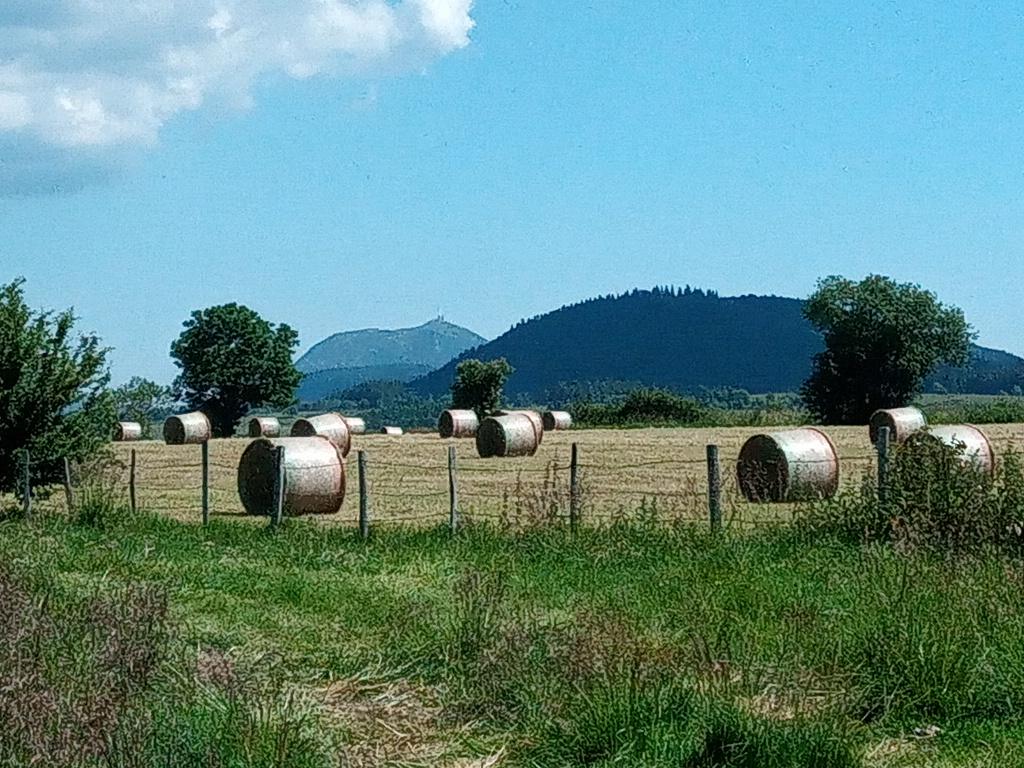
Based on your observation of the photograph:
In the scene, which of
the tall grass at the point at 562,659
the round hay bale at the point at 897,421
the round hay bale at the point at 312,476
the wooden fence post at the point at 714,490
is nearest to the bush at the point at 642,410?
the round hay bale at the point at 897,421

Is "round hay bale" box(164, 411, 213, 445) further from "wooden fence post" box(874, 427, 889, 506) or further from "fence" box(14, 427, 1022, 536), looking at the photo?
"wooden fence post" box(874, 427, 889, 506)

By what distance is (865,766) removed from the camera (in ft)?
22.0

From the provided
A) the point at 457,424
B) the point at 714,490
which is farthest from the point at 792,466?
the point at 457,424

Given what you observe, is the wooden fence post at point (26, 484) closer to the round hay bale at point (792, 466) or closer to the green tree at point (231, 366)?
the round hay bale at point (792, 466)

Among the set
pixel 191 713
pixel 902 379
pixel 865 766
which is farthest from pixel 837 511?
pixel 902 379

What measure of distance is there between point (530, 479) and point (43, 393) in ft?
38.1

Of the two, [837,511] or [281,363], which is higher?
[281,363]

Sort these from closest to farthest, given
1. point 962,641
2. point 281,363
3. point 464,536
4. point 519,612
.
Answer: point 962,641 → point 519,612 → point 464,536 → point 281,363

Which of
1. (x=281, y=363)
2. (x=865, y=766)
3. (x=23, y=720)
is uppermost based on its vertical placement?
(x=281, y=363)

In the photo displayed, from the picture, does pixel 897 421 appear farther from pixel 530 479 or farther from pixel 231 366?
pixel 231 366

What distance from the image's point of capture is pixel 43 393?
72.3 feet

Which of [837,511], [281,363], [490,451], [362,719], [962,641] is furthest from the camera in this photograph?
[281,363]

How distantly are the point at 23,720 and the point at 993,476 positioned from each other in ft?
33.4

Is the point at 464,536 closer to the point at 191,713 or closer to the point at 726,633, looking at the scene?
the point at 726,633
